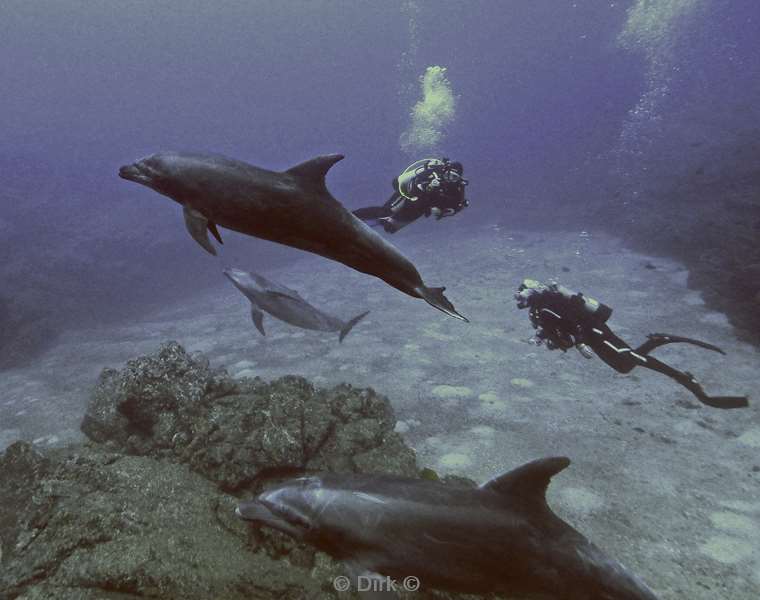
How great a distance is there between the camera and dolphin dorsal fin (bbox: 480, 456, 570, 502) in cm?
237

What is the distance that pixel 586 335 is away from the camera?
22.5 feet

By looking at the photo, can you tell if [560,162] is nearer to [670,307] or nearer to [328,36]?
[670,307]

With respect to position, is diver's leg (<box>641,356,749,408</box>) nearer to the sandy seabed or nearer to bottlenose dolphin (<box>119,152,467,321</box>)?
the sandy seabed

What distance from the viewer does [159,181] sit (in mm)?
2084

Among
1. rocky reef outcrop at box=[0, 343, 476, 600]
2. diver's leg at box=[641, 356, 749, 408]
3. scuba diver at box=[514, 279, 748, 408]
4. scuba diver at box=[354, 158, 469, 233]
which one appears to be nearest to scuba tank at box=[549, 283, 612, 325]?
scuba diver at box=[514, 279, 748, 408]

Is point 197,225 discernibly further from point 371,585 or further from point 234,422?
point 234,422

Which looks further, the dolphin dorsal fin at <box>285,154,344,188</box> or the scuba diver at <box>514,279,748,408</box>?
the scuba diver at <box>514,279,748,408</box>

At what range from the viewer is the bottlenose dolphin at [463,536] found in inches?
90.2

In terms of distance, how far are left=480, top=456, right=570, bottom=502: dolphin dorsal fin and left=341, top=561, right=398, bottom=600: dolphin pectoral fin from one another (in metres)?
0.76

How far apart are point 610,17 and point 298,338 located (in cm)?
14576

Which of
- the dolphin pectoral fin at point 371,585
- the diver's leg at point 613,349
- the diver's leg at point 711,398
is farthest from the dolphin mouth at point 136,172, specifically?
the diver's leg at point 711,398

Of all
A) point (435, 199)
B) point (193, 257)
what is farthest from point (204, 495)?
point (193, 257)

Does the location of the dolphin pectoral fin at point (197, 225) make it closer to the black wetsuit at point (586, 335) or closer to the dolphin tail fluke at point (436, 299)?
the dolphin tail fluke at point (436, 299)

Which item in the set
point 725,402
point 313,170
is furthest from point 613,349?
point 313,170
